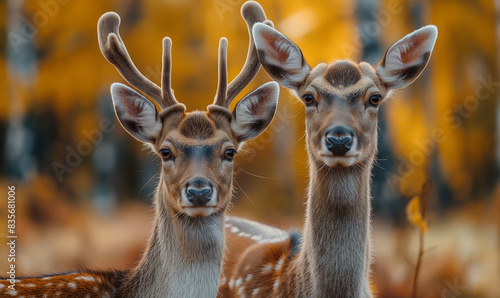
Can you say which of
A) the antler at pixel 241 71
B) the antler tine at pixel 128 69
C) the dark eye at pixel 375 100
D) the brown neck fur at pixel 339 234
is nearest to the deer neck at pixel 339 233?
the brown neck fur at pixel 339 234

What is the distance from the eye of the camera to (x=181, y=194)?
11.0 feet

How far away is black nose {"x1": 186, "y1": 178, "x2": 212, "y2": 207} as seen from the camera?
10.8 ft

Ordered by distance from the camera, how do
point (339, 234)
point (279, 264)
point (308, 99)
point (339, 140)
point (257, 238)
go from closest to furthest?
point (339, 140), point (339, 234), point (308, 99), point (279, 264), point (257, 238)

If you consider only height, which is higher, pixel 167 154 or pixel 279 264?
pixel 167 154

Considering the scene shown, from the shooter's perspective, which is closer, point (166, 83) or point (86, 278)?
point (86, 278)

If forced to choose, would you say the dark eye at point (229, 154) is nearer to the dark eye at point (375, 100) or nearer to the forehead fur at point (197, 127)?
the forehead fur at point (197, 127)

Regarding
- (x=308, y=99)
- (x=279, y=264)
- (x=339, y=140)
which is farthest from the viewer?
(x=279, y=264)

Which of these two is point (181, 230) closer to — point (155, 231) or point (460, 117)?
point (155, 231)

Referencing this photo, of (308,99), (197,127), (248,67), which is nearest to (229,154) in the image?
(197,127)

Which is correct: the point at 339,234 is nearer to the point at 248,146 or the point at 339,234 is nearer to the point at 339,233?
the point at 339,233

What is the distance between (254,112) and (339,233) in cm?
90

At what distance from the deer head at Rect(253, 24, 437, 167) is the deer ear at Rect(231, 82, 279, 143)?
0.34ft

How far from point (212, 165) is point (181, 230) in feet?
1.34

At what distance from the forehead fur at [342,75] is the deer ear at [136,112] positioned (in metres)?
1.06
